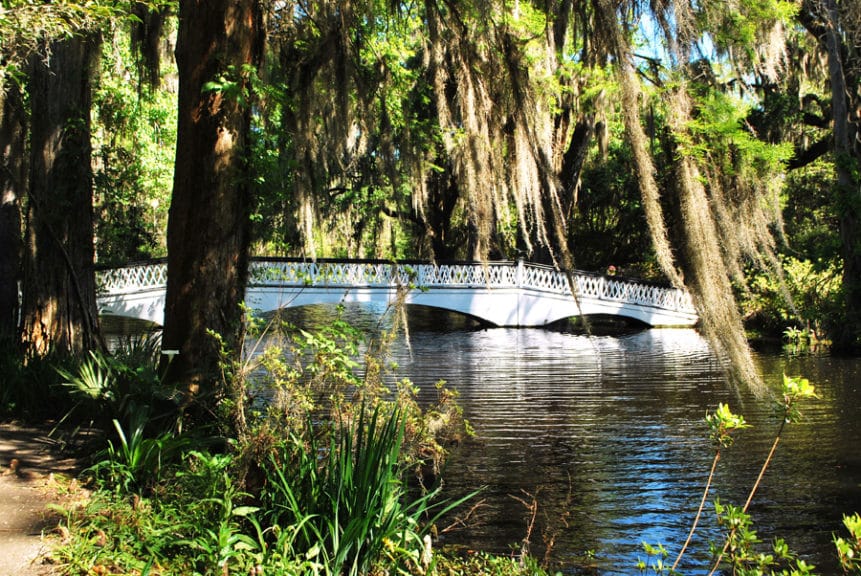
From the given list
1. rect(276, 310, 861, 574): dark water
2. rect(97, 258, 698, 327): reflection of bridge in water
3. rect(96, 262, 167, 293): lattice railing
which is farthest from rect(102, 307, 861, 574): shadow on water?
rect(96, 262, 167, 293): lattice railing

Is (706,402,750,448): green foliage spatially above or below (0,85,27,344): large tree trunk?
below

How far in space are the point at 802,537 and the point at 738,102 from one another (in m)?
8.87

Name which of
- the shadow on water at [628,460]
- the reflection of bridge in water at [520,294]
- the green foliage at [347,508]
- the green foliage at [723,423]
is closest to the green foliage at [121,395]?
the green foliage at [347,508]

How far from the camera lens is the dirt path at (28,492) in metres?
3.69

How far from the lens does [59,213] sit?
795 centimetres

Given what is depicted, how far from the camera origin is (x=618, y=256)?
36688 millimetres

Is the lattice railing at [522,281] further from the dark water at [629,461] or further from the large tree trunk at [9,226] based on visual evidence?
Result: the large tree trunk at [9,226]

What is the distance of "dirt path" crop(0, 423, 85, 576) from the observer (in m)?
3.69

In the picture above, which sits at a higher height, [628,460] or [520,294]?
[520,294]

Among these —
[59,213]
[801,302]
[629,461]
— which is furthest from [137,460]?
[801,302]

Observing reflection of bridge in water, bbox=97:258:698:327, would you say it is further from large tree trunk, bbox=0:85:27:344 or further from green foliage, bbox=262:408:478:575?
green foliage, bbox=262:408:478:575

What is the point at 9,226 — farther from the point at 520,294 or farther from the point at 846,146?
the point at 520,294

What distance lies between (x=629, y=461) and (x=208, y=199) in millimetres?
4935

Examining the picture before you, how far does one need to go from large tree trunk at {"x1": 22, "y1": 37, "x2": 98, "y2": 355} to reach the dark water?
4.18m
